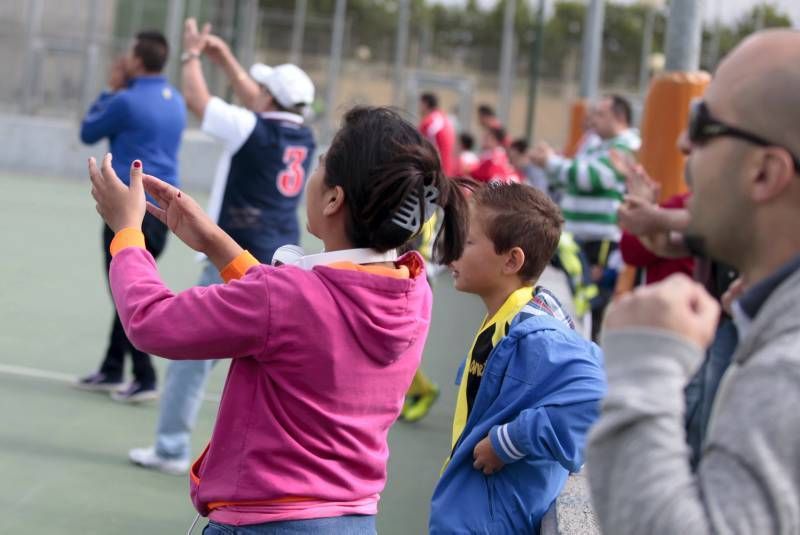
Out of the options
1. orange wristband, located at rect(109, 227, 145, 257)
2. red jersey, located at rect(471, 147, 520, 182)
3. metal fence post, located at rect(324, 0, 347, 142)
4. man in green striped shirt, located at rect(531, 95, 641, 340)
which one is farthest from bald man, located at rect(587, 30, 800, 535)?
metal fence post, located at rect(324, 0, 347, 142)

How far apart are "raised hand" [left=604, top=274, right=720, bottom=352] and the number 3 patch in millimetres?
4646

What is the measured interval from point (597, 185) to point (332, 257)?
6520 mm

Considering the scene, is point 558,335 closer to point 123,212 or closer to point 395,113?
point 395,113

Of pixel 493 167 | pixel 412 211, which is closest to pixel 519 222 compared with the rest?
pixel 412 211

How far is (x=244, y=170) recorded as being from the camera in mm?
6016

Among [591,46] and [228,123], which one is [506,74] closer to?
[591,46]

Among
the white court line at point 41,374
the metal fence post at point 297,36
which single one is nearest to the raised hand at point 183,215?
the white court line at point 41,374

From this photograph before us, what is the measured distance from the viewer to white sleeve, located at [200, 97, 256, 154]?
19.1 ft

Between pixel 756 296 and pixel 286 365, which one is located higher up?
pixel 756 296

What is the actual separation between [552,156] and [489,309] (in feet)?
19.7

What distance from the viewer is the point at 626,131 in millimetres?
9352

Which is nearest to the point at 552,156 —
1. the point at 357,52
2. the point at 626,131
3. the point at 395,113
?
the point at 626,131

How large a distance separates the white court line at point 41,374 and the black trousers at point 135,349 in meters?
0.32

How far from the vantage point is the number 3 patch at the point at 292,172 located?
6105 millimetres
